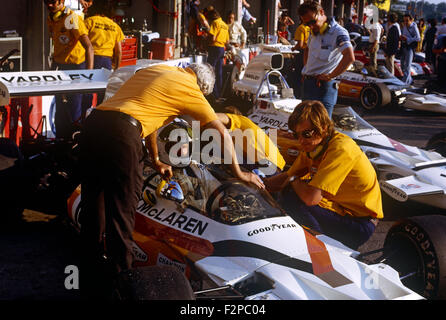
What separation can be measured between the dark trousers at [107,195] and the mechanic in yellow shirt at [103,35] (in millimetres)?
4062

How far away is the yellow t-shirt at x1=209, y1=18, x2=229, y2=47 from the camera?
10.9 m

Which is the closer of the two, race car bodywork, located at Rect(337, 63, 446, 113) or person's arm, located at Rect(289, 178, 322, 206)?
person's arm, located at Rect(289, 178, 322, 206)

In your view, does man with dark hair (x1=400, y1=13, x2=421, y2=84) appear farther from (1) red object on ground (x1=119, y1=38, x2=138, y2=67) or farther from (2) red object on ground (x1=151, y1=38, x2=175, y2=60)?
(1) red object on ground (x1=119, y1=38, x2=138, y2=67)

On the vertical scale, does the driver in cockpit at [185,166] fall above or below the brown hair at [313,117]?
below

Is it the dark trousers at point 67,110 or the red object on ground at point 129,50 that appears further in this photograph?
the red object on ground at point 129,50

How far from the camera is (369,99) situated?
10875 mm

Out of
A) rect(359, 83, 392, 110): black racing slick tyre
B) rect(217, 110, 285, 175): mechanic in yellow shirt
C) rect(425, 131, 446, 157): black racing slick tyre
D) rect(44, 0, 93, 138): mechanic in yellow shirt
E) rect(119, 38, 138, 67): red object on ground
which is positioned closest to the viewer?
rect(217, 110, 285, 175): mechanic in yellow shirt

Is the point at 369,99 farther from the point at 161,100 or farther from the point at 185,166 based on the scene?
the point at 161,100

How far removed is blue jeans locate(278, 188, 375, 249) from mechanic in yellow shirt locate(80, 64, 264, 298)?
1.94 feet

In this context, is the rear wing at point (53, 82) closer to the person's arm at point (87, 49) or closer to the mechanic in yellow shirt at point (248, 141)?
the person's arm at point (87, 49)

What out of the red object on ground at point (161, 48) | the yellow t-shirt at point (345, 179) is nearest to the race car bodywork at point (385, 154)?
the yellow t-shirt at point (345, 179)

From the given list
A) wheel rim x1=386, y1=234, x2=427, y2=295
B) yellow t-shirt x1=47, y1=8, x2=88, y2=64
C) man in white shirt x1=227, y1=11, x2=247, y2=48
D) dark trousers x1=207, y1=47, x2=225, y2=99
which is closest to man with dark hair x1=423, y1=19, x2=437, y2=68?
man in white shirt x1=227, y1=11, x2=247, y2=48

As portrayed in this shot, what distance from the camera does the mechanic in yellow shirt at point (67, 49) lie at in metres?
6.45
